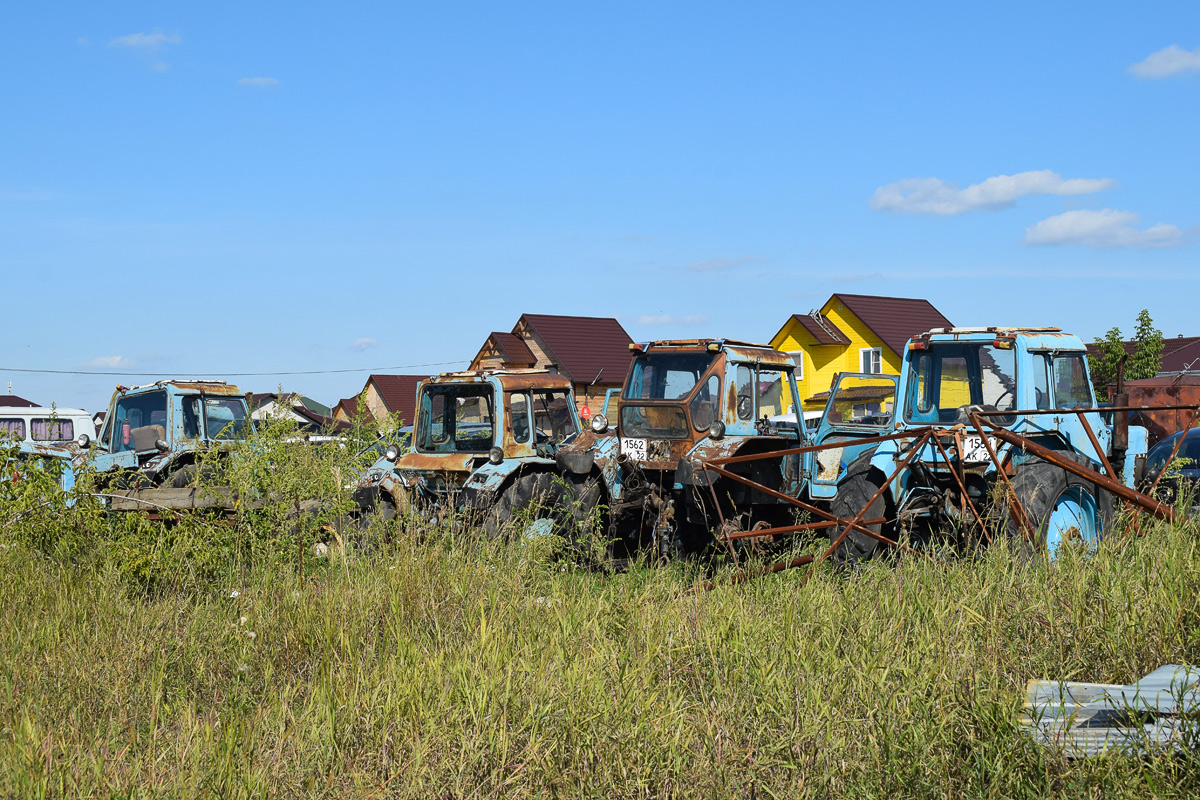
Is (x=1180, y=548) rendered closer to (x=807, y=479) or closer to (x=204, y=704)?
(x=807, y=479)

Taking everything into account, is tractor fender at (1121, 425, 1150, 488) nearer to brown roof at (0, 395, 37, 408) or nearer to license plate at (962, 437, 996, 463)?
license plate at (962, 437, 996, 463)

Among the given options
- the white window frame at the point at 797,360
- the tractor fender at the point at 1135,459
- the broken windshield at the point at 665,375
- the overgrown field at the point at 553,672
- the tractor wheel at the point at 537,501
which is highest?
the white window frame at the point at 797,360

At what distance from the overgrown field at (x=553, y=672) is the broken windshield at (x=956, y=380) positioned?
202 centimetres

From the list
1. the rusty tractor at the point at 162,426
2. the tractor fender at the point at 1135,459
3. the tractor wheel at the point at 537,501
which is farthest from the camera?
the rusty tractor at the point at 162,426

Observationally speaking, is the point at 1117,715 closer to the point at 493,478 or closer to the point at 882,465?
the point at 882,465

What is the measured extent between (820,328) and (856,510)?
34.3 m

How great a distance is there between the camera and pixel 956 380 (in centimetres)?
848

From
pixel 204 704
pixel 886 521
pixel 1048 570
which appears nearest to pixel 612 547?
pixel 886 521

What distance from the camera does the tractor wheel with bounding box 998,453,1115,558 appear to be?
21.6ft

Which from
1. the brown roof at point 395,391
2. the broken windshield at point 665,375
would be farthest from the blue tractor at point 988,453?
the brown roof at point 395,391

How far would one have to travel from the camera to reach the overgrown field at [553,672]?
3.65 m

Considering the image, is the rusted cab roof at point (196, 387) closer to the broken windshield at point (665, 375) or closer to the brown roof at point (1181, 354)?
the broken windshield at point (665, 375)

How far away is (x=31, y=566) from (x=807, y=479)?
254 inches

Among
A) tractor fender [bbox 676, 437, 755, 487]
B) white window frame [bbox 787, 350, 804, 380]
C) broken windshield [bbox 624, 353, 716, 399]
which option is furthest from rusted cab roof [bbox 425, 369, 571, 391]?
white window frame [bbox 787, 350, 804, 380]
